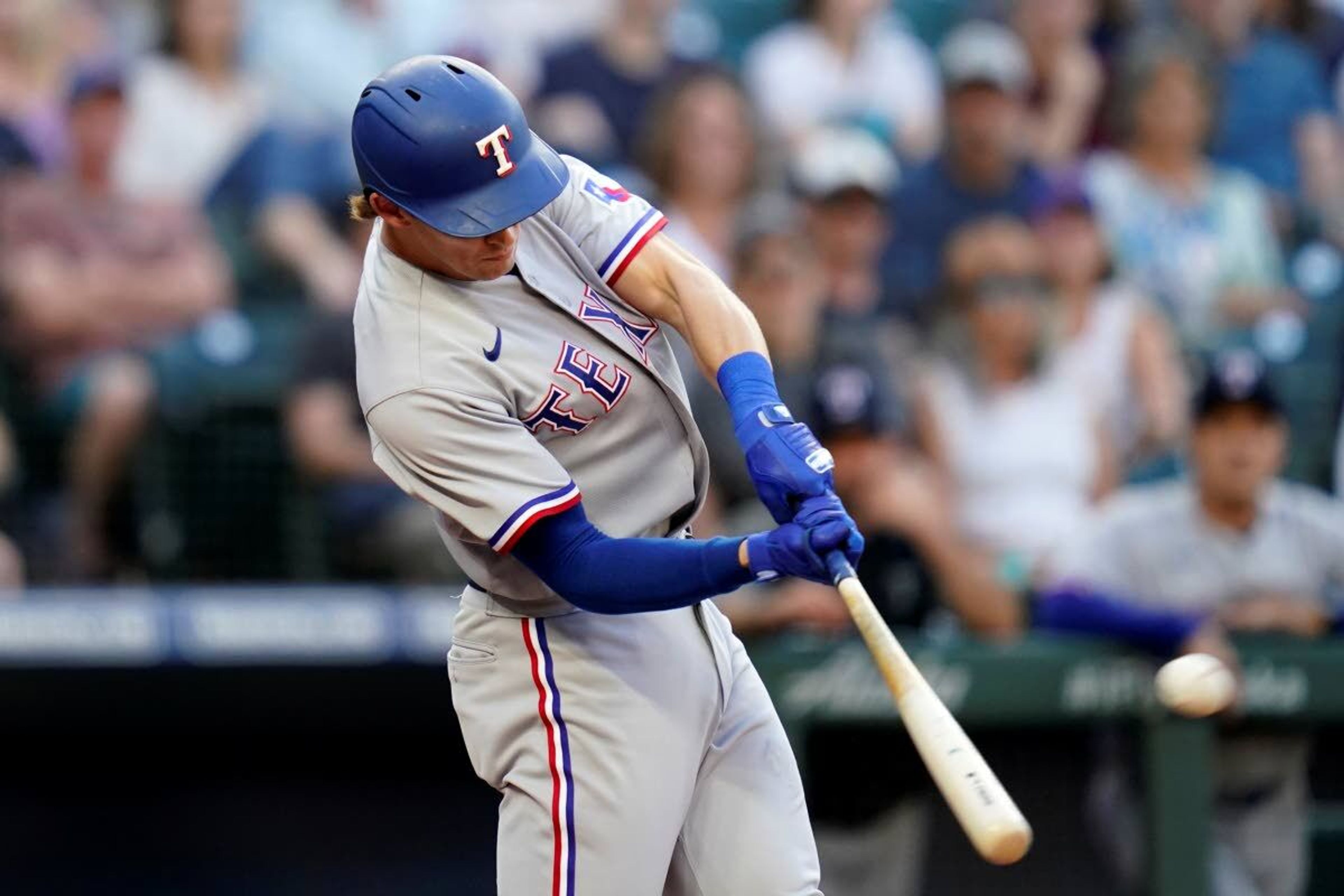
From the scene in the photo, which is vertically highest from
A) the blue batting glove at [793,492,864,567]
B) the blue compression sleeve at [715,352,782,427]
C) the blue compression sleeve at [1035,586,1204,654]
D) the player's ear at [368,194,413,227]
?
the player's ear at [368,194,413,227]

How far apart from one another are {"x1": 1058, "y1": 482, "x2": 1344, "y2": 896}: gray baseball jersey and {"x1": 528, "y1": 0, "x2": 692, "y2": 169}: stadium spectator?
6.40 feet

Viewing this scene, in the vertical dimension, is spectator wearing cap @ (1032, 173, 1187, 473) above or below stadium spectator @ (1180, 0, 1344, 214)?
below

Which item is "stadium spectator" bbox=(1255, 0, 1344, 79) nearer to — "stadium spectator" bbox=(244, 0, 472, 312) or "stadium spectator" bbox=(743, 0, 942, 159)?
"stadium spectator" bbox=(743, 0, 942, 159)

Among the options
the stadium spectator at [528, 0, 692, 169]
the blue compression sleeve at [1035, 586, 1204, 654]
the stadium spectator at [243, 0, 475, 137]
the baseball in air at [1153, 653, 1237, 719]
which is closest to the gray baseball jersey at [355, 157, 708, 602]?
the baseball in air at [1153, 653, 1237, 719]

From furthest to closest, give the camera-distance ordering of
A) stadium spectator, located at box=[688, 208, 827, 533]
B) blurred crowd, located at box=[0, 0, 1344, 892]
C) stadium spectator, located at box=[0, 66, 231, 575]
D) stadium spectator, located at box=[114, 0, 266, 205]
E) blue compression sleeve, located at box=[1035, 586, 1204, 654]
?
1. stadium spectator, located at box=[114, 0, 266, 205]
2. stadium spectator, located at box=[0, 66, 231, 575]
3. stadium spectator, located at box=[688, 208, 827, 533]
4. blurred crowd, located at box=[0, 0, 1344, 892]
5. blue compression sleeve, located at box=[1035, 586, 1204, 654]

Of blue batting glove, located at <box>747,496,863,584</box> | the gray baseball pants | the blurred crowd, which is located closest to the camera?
blue batting glove, located at <box>747,496,863,584</box>

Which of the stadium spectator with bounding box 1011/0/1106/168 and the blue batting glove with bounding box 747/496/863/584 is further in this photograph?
the stadium spectator with bounding box 1011/0/1106/168

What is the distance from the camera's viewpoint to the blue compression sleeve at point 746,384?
2.46 m

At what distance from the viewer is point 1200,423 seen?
423 cm

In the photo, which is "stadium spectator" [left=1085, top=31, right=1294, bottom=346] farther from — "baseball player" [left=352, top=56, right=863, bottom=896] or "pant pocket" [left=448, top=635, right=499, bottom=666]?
"pant pocket" [left=448, top=635, right=499, bottom=666]

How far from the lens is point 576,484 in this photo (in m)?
2.53

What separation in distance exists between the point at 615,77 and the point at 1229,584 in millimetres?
2405

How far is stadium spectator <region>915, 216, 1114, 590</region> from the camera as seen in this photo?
498cm

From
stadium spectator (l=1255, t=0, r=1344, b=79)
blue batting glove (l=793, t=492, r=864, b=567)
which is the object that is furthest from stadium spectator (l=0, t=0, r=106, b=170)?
stadium spectator (l=1255, t=0, r=1344, b=79)
